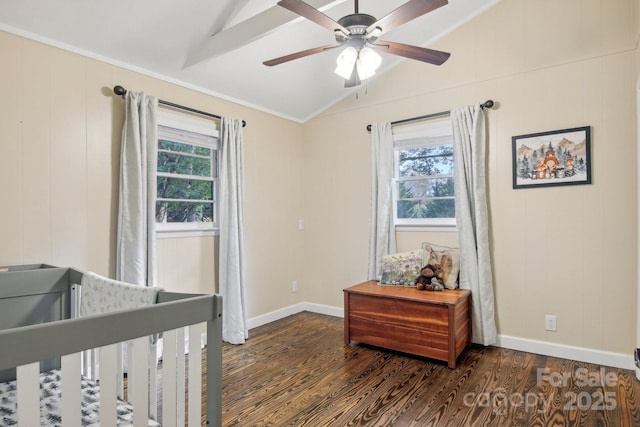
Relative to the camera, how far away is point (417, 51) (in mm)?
2189

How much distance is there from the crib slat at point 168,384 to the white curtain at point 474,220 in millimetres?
2588

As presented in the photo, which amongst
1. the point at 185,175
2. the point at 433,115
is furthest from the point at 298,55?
the point at 433,115

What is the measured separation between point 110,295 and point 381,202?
2.58 meters

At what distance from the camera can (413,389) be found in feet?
7.88

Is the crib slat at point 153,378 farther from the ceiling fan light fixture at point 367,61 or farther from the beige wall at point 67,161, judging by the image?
the ceiling fan light fixture at point 367,61

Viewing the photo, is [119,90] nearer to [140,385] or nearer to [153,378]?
[153,378]

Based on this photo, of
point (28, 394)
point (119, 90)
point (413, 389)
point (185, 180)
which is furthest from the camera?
point (185, 180)

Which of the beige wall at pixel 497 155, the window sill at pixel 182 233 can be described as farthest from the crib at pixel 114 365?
the window sill at pixel 182 233

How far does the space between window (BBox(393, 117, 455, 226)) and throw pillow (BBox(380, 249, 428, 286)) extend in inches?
14.2

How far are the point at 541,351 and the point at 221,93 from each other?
3.52 m

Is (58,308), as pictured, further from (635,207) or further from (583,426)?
(635,207)

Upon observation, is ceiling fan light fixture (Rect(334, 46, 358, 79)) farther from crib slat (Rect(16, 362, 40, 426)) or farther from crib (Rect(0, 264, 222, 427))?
crib slat (Rect(16, 362, 40, 426))

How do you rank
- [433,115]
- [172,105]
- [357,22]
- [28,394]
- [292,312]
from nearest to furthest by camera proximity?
1. [28,394]
2. [357,22]
3. [172,105]
4. [433,115]
5. [292,312]

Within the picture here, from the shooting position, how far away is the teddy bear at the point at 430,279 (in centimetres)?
312
